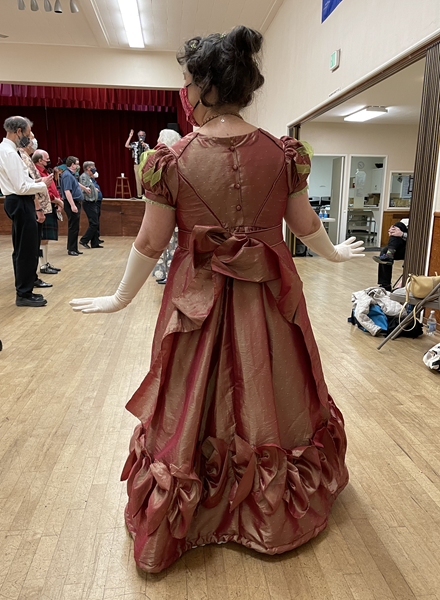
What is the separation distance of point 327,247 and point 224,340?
48 cm

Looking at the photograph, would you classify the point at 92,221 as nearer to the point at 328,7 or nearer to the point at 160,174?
the point at 328,7

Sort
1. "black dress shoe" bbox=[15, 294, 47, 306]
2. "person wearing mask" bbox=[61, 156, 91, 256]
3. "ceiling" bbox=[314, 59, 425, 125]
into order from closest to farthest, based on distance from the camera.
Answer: "black dress shoe" bbox=[15, 294, 47, 306] < "ceiling" bbox=[314, 59, 425, 125] < "person wearing mask" bbox=[61, 156, 91, 256]

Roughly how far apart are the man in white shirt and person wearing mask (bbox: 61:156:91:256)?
2667mm

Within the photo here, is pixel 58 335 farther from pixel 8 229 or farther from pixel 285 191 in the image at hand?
pixel 8 229

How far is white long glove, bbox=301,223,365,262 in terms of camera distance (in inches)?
55.7

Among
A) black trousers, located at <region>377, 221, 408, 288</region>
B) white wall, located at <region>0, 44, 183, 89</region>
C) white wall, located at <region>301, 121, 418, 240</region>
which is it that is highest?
white wall, located at <region>0, 44, 183, 89</region>

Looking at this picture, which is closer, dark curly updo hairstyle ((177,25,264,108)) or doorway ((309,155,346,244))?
dark curly updo hairstyle ((177,25,264,108))

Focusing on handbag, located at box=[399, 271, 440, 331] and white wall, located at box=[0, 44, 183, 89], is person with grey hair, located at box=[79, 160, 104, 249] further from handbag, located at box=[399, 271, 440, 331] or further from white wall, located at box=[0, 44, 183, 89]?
handbag, located at box=[399, 271, 440, 331]

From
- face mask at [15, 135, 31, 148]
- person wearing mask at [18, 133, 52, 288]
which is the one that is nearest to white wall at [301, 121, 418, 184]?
person wearing mask at [18, 133, 52, 288]

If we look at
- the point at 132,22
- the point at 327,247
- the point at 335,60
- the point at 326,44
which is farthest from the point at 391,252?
the point at 132,22

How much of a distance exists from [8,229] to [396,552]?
1018cm

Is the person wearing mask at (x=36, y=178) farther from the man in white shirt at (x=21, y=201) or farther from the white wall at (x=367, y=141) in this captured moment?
the white wall at (x=367, y=141)

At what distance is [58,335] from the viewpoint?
333 centimetres

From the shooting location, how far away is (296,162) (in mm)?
1260
